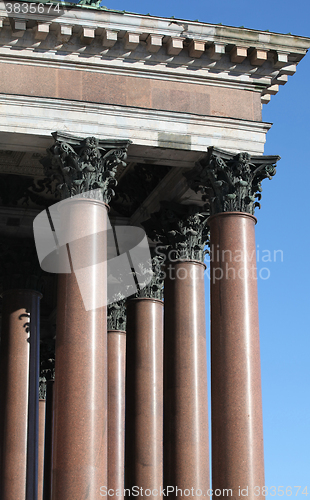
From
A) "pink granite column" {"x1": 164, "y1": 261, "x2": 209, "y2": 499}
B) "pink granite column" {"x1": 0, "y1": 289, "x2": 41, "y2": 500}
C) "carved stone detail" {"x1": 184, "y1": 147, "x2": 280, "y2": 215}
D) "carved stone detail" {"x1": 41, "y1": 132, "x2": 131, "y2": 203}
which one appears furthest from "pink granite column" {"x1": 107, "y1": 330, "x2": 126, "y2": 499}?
"carved stone detail" {"x1": 41, "y1": 132, "x2": 131, "y2": 203}

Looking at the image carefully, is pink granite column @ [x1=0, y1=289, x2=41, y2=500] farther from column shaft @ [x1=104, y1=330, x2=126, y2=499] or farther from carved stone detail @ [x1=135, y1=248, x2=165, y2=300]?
carved stone detail @ [x1=135, y1=248, x2=165, y2=300]

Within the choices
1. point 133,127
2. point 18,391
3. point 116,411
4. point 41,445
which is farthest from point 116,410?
point 41,445

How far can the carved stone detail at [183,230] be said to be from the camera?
38.3 metres

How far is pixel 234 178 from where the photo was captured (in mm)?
33375

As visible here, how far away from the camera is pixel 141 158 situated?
34781 millimetres

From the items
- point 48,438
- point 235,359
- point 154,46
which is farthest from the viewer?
point 48,438

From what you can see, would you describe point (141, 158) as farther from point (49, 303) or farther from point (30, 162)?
point (49, 303)

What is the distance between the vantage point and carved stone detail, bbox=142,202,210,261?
38.3 m

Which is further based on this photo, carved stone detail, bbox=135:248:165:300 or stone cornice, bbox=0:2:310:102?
carved stone detail, bbox=135:248:165:300

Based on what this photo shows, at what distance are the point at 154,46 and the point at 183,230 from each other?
27.9ft

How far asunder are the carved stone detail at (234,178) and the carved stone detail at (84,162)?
3548 mm

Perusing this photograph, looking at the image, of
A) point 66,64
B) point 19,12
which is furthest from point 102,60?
point 19,12

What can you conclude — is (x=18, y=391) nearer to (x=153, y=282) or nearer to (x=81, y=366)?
(x=153, y=282)

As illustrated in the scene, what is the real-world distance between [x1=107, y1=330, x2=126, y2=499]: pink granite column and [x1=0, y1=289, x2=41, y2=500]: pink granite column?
13.9 feet
